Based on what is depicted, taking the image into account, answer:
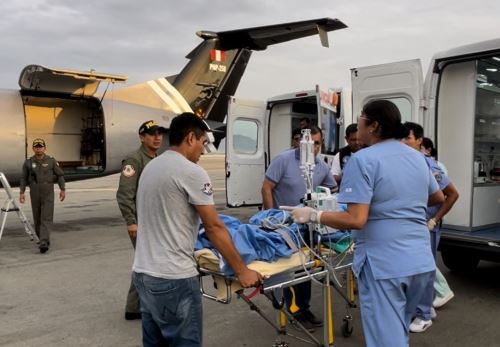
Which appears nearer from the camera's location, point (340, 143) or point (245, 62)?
point (340, 143)

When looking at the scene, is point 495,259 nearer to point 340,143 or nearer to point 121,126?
point 340,143

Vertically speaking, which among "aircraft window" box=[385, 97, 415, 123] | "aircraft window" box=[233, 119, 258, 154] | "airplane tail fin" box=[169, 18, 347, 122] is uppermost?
"airplane tail fin" box=[169, 18, 347, 122]

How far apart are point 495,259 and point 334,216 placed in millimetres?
3202

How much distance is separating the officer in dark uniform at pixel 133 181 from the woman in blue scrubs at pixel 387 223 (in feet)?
7.59

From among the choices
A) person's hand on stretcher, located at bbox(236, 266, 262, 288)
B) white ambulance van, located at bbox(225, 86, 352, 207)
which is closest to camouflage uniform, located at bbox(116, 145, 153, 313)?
person's hand on stretcher, located at bbox(236, 266, 262, 288)

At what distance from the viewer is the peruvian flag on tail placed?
1325cm

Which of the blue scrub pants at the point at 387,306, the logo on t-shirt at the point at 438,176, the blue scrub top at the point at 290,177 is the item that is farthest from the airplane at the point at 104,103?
the blue scrub pants at the point at 387,306

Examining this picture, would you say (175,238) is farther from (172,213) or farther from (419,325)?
(419,325)

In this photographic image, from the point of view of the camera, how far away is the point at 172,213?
2562 mm

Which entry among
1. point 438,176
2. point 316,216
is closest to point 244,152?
point 438,176

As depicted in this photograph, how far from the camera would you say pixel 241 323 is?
454 centimetres

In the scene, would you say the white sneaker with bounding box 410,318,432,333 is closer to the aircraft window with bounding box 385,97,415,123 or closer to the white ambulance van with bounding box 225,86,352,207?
the aircraft window with bounding box 385,97,415,123

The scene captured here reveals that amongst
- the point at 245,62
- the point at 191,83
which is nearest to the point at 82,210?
the point at 191,83

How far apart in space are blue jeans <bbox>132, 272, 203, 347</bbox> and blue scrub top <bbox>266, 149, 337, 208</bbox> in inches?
84.4
